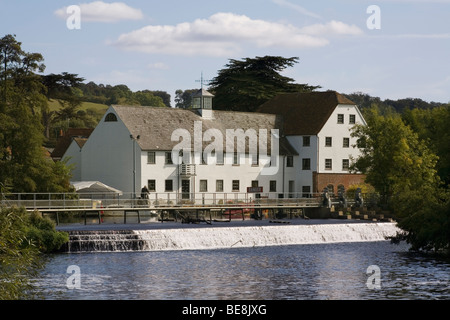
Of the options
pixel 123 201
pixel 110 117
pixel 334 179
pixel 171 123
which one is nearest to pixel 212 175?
pixel 171 123

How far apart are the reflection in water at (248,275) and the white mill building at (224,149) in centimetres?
2393

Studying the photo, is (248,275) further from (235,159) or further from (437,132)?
(437,132)

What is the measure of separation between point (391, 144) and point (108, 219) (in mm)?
25012

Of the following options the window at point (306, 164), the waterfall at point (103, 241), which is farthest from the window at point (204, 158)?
the waterfall at point (103, 241)

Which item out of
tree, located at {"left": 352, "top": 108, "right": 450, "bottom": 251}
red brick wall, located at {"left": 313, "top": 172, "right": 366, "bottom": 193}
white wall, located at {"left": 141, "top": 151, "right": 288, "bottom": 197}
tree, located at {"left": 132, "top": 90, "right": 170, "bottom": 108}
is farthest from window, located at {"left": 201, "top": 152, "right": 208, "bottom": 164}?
tree, located at {"left": 132, "top": 90, "right": 170, "bottom": 108}

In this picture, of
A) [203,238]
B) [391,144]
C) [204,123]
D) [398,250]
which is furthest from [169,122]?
[398,250]

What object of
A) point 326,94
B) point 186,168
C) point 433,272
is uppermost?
point 326,94

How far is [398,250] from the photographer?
181 ft

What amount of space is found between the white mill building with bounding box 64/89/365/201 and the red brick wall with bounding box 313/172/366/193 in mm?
97

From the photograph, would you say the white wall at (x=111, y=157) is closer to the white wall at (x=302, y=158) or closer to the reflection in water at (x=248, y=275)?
the white wall at (x=302, y=158)

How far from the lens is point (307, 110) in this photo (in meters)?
90.4

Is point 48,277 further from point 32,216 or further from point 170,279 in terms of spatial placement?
point 32,216

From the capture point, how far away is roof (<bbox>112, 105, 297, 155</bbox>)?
78312mm

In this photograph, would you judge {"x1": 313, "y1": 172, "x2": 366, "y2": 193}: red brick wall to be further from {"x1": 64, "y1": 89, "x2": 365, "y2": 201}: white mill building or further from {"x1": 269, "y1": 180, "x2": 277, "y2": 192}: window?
{"x1": 269, "y1": 180, "x2": 277, "y2": 192}: window
